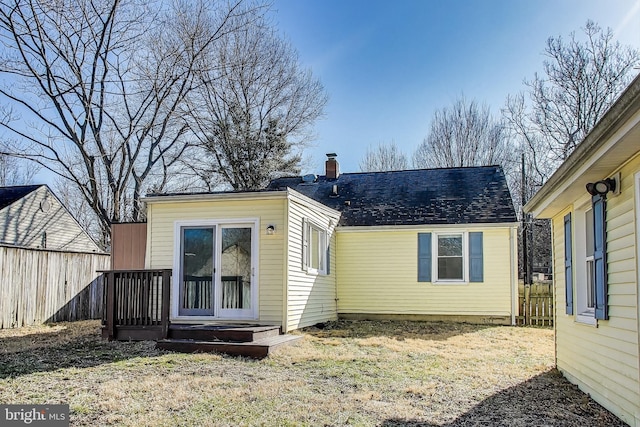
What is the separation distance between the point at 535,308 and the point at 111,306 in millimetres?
9984

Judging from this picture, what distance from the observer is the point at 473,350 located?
8.80 metres

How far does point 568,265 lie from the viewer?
251 inches

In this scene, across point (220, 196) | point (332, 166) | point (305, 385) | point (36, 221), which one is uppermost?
point (332, 166)

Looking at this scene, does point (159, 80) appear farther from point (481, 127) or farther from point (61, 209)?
point (481, 127)

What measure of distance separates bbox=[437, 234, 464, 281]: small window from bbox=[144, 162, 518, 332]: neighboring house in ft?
0.08

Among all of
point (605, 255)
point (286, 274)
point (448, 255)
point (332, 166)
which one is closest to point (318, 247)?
point (286, 274)

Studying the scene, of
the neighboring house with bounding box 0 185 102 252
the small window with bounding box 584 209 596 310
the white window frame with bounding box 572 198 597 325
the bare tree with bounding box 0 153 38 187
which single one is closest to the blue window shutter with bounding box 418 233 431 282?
the white window frame with bounding box 572 198 597 325

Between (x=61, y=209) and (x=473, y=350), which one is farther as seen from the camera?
(x=61, y=209)

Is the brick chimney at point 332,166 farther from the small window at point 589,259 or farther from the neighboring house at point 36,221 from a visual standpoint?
the small window at point 589,259

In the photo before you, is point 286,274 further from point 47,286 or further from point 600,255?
point 47,286

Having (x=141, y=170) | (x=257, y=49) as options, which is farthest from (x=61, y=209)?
(x=257, y=49)

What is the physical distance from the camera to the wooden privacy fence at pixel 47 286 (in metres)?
11.6

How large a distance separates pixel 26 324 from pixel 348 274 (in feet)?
25.3

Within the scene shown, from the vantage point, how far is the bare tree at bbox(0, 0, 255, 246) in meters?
14.8
